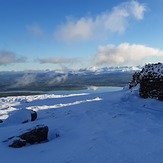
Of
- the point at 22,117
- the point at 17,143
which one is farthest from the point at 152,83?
the point at 17,143

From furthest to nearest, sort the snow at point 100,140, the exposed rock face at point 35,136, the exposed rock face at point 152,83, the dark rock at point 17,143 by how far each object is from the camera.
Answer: the exposed rock face at point 152,83, the exposed rock face at point 35,136, the dark rock at point 17,143, the snow at point 100,140


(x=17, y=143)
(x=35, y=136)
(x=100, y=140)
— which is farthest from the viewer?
(x=35, y=136)

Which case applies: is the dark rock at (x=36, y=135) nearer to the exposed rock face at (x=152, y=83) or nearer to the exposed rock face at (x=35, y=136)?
the exposed rock face at (x=35, y=136)

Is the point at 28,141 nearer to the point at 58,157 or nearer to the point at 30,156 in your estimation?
the point at 30,156

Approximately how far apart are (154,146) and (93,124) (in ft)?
17.4

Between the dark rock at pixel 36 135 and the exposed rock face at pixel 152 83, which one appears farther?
the exposed rock face at pixel 152 83

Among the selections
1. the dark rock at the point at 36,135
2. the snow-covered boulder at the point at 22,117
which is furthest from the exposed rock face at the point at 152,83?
the dark rock at the point at 36,135

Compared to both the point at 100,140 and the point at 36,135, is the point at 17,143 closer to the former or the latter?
the point at 36,135

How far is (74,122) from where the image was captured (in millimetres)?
16281

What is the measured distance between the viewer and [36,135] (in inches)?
521

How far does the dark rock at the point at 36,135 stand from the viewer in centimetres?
1309

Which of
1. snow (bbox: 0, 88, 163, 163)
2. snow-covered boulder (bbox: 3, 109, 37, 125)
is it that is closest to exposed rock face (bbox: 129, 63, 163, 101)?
snow (bbox: 0, 88, 163, 163)

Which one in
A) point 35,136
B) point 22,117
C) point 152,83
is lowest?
point 22,117

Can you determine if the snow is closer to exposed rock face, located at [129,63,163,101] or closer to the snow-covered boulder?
exposed rock face, located at [129,63,163,101]
